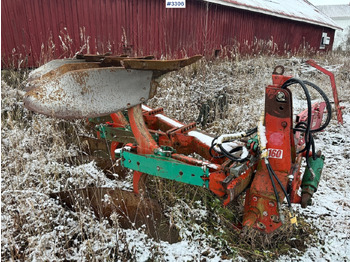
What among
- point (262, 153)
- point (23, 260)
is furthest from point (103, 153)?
point (262, 153)

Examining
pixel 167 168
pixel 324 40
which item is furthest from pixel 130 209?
pixel 324 40

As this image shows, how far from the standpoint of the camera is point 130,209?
229 centimetres

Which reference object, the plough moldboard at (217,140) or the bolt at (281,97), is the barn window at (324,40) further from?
the bolt at (281,97)

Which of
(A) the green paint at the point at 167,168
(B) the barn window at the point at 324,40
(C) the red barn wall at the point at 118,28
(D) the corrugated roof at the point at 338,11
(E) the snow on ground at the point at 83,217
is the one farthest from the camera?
(D) the corrugated roof at the point at 338,11

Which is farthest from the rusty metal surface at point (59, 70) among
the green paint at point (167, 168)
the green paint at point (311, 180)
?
the green paint at point (311, 180)

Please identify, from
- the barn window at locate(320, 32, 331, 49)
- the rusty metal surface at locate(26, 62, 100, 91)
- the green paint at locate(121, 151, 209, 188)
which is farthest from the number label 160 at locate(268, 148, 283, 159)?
the barn window at locate(320, 32, 331, 49)

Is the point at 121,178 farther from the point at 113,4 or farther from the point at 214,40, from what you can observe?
the point at 214,40

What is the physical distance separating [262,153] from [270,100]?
358mm

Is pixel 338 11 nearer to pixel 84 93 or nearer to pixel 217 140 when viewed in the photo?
pixel 217 140

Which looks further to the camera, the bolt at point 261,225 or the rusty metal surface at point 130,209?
the rusty metal surface at point 130,209

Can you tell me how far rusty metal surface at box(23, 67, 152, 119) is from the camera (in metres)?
1.66

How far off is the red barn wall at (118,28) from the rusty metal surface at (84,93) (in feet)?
4.34

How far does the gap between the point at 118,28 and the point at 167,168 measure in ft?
17.2

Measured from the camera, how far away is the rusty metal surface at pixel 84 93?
5.45ft
